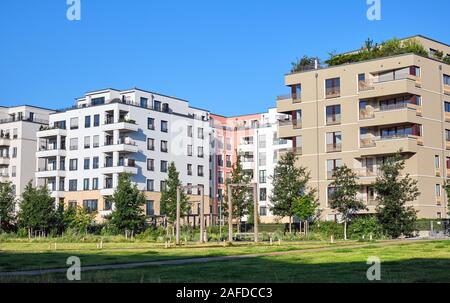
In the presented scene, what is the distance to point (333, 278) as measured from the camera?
18.3m

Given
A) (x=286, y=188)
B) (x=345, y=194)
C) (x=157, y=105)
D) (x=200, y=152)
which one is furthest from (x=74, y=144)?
(x=345, y=194)

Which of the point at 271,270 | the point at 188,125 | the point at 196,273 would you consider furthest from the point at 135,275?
the point at 188,125

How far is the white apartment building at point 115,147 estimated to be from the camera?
93.2 m

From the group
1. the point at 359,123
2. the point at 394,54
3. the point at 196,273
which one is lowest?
the point at 196,273

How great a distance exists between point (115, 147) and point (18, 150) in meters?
21.7

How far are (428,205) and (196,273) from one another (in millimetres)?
54811

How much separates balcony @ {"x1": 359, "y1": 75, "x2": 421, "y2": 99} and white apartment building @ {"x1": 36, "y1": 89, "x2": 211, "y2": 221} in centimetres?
3559

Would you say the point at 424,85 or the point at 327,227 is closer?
the point at 327,227

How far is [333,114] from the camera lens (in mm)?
76312

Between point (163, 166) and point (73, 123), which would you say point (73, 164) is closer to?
point (73, 123)

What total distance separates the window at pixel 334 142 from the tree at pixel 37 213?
108ft
